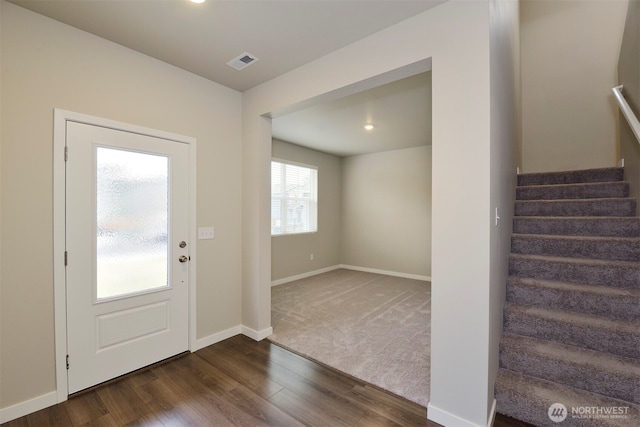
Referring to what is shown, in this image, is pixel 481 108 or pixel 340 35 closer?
pixel 481 108

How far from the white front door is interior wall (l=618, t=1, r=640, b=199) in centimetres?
407

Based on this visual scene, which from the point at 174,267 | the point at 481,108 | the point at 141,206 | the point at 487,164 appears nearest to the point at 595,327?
the point at 487,164

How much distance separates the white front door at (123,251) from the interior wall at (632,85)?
13.3ft

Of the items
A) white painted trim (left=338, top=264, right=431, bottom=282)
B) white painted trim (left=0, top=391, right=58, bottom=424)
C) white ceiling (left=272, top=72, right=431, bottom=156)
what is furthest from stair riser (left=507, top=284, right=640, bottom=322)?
white painted trim (left=0, top=391, right=58, bottom=424)

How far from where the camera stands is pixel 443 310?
183cm

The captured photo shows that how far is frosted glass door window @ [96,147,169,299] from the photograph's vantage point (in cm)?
223

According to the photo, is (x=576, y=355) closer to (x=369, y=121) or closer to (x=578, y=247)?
(x=578, y=247)

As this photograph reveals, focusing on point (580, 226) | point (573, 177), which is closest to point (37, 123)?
point (580, 226)

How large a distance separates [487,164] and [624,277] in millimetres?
1680

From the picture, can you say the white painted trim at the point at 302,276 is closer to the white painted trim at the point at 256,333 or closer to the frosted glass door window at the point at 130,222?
the white painted trim at the point at 256,333

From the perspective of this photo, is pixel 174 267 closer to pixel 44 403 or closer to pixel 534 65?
pixel 44 403

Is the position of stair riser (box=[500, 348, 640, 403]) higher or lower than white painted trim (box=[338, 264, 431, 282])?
higher

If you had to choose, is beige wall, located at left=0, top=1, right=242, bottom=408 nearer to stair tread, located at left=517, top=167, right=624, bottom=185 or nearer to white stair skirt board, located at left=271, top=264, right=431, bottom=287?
white stair skirt board, located at left=271, top=264, right=431, bottom=287

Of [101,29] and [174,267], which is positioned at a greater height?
[101,29]
